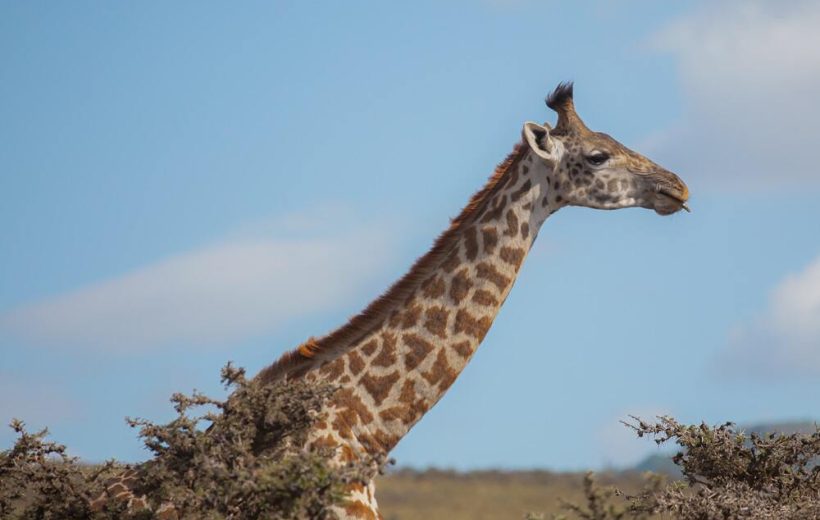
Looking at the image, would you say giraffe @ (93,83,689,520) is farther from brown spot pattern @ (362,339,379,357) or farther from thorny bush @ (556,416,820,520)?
thorny bush @ (556,416,820,520)

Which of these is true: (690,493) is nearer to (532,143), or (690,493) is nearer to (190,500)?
(532,143)

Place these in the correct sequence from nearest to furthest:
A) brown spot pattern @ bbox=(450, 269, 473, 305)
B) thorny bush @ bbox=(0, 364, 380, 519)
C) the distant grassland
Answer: thorny bush @ bbox=(0, 364, 380, 519), brown spot pattern @ bbox=(450, 269, 473, 305), the distant grassland

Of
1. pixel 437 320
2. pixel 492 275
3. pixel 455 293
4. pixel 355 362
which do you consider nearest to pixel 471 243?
pixel 492 275

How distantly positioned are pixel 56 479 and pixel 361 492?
7.40 feet

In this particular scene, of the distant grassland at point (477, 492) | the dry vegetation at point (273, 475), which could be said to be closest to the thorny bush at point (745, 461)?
the dry vegetation at point (273, 475)

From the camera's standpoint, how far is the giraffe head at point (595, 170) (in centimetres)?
1186

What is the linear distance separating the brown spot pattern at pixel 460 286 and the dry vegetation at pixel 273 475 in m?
1.66

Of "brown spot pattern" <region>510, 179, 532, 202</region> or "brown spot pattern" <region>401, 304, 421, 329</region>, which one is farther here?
"brown spot pattern" <region>510, 179, 532, 202</region>

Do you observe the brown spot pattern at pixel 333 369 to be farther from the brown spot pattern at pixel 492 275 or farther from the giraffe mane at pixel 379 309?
the brown spot pattern at pixel 492 275

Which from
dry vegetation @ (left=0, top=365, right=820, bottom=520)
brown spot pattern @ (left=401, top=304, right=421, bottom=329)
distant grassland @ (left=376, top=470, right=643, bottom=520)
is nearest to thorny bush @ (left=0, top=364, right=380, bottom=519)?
dry vegetation @ (left=0, top=365, right=820, bottom=520)

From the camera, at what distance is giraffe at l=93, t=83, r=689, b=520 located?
36.2 feet

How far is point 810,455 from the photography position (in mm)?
11461

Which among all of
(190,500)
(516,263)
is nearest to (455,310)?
(516,263)

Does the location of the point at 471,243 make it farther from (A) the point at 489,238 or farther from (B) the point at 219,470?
(B) the point at 219,470
